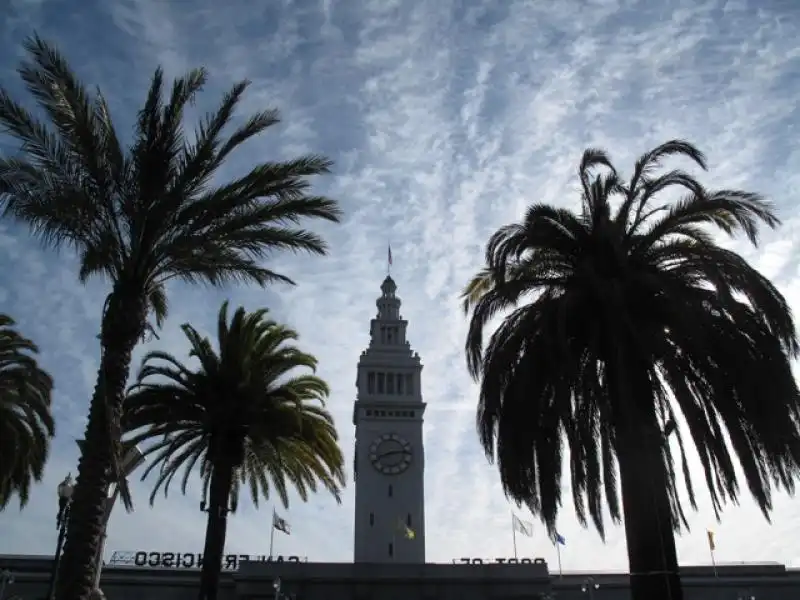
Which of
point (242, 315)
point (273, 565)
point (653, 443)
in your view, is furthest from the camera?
point (273, 565)

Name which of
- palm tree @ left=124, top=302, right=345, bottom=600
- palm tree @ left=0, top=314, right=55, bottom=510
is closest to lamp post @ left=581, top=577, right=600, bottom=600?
palm tree @ left=124, top=302, right=345, bottom=600

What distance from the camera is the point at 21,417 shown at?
28828 mm

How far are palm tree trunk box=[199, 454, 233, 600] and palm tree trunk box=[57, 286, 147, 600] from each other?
951cm

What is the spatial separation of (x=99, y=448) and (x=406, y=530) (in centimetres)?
4826

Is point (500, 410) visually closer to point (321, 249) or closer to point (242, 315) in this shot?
point (321, 249)

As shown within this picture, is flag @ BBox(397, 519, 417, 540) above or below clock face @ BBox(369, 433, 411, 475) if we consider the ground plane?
below

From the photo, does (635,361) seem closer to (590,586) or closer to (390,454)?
(590,586)

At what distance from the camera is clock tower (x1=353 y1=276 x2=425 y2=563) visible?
61688mm

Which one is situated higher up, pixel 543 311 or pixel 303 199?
pixel 303 199

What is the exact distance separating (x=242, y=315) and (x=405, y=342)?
47.6 metres

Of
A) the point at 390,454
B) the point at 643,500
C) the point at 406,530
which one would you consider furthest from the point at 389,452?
the point at 643,500

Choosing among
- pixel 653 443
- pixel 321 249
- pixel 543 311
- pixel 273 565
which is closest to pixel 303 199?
pixel 321 249

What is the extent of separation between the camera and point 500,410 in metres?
16.1

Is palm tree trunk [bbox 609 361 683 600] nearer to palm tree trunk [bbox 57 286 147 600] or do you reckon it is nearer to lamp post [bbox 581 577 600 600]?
palm tree trunk [bbox 57 286 147 600]
